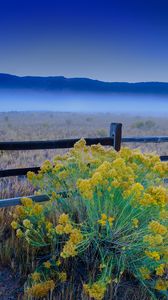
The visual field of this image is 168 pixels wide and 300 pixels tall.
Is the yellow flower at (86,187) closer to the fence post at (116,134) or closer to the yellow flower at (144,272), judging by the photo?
the yellow flower at (144,272)

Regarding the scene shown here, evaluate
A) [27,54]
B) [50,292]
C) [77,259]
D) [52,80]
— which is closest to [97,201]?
[77,259]

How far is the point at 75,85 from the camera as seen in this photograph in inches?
5650

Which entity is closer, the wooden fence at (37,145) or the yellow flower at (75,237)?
the yellow flower at (75,237)

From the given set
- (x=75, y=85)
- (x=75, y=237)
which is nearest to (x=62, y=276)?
(x=75, y=237)

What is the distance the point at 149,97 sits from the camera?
14338 centimetres

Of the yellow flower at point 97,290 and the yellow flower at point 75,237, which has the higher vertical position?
the yellow flower at point 75,237

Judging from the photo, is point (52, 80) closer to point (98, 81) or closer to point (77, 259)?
point (98, 81)

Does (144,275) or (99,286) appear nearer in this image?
(99,286)

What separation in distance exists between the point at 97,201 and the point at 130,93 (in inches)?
5718

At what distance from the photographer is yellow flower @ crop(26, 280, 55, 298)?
3.00 meters

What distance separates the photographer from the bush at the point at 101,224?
2.91m

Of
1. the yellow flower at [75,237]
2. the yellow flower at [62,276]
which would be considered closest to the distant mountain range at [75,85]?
the yellow flower at [62,276]

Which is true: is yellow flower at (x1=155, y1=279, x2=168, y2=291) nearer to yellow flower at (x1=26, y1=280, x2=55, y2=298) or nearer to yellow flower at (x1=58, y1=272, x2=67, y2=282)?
yellow flower at (x1=58, y1=272, x2=67, y2=282)

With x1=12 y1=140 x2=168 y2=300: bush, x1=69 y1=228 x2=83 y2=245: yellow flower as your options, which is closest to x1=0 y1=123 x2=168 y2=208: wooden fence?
x1=12 y1=140 x2=168 y2=300: bush
